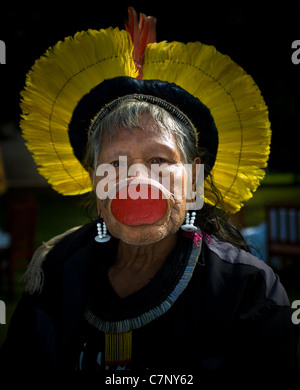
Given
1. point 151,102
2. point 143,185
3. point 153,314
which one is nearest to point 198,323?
point 153,314

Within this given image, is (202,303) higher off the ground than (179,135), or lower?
lower

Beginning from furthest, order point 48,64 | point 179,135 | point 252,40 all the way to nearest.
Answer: point 252,40 → point 48,64 → point 179,135

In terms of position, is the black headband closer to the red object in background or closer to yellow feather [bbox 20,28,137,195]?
yellow feather [bbox 20,28,137,195]

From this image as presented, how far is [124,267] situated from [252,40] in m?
7.51

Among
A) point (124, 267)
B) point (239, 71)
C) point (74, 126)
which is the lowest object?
point (124, 267)

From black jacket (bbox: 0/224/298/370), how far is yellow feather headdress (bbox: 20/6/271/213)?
413 mm

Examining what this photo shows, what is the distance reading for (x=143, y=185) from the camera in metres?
1.31

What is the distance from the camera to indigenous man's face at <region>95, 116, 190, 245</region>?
132 cm

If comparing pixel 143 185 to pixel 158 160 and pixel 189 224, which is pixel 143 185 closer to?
pixel 158 160

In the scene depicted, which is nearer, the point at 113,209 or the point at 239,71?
the point at 113,209

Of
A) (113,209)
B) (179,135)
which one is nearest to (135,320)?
(113,209)

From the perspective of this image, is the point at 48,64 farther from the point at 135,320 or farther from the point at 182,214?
the point at 135,320

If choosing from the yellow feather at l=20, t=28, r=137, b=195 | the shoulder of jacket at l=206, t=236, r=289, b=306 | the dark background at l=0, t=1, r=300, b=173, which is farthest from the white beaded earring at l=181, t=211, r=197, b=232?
the dark background at l=0, t=1, r=300, b=173

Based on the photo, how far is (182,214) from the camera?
145cm
